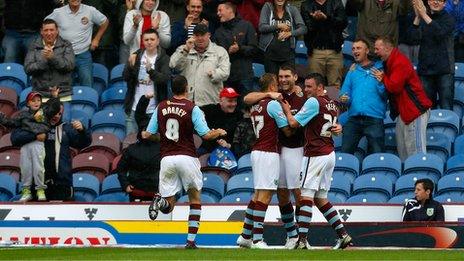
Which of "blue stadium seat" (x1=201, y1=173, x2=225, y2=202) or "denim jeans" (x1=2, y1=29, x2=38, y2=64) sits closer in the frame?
"blue stadium seat" (x1=201, y1=173, x2=225, y2=202)

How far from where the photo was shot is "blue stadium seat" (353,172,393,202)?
21141 mm

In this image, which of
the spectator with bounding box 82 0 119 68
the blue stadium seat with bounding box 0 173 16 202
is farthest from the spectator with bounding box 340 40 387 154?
the blue stadium seat with bounding box 0 173 16 202

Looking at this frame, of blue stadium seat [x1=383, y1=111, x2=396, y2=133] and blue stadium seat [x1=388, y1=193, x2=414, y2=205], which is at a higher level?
blue stadium seat [x1=383, y1=111, x2=396, y2=133]

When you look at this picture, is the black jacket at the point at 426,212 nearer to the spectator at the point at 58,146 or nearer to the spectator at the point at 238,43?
the spectator at the point at 238,43

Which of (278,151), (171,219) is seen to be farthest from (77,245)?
(278,151)

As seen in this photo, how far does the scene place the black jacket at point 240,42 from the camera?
22859 millimetres

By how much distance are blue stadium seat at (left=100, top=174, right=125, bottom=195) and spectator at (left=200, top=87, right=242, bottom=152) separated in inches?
60.0

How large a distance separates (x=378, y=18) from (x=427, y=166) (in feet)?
9.80

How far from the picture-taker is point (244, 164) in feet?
71.3

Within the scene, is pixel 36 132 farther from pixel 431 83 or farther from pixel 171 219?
pixel 431 83

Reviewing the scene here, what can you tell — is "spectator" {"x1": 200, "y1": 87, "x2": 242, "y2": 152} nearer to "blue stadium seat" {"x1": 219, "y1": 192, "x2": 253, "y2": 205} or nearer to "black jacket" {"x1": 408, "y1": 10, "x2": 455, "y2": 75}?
"blue stadium seat" {"x1": 219, "y1": 192, "x2": 253, "y2": 205}

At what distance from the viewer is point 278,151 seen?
18.6 metres

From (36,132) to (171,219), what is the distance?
7.81 ft


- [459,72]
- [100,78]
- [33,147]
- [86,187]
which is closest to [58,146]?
[33,147]
